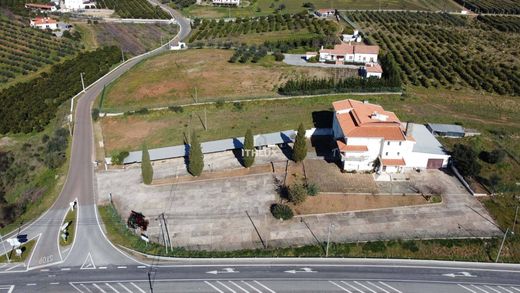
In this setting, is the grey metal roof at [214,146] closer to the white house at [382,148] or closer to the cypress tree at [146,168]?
the cypress tree at [146,168]

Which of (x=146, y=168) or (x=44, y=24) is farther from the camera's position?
(x=44, y=24)

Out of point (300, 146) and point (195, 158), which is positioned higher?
point (300, 146)

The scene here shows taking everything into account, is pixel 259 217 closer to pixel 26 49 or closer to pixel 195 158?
pixel 195 158

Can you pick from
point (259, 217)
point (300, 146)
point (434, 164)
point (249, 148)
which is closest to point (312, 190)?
point (300, 146)

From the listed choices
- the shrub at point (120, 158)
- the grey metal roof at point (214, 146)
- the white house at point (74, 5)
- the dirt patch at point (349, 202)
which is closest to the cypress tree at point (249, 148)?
the grey metal roof at point (214, 146)

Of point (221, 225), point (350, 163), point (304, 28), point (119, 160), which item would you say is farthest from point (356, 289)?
point (304, 28)

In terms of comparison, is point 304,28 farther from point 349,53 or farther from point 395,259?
point 395,259
